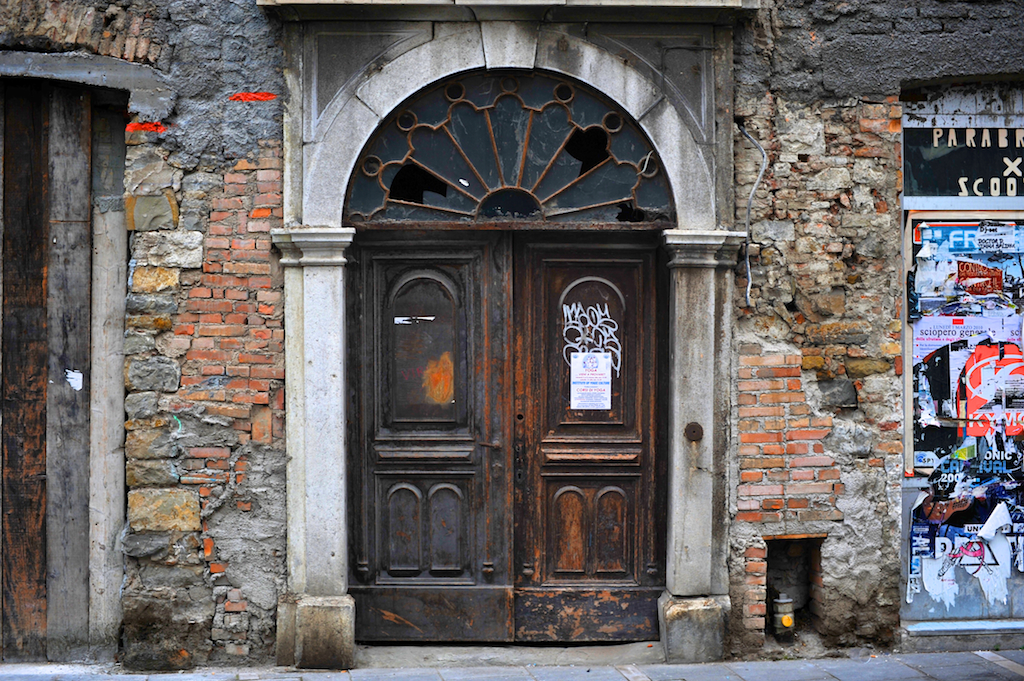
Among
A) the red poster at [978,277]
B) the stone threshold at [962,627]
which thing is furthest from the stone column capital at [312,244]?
the stone threshold at [962,627]

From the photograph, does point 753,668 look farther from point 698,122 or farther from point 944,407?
point 698,122

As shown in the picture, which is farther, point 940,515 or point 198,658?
point 940,515

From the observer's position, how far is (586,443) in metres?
4.73

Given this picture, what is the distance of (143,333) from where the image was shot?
4441 mm

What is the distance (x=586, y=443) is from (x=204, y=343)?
2130mm

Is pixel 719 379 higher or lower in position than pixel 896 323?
lower

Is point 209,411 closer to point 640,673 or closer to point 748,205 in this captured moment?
point 640,673

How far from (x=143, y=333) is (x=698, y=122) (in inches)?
124

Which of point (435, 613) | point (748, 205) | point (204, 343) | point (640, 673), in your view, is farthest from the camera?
point (435, 613)

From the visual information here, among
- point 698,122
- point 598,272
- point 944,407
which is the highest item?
point 698,122

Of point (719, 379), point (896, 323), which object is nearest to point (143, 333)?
point (719, 379)

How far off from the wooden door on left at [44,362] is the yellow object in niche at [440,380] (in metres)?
1.82

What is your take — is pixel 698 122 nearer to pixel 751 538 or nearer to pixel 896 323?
pixel 896 323

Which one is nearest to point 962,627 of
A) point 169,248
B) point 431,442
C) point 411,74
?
point 431,442
